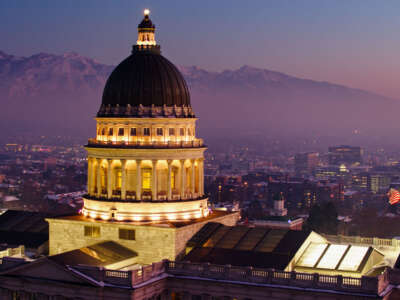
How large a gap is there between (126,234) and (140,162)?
291 inches

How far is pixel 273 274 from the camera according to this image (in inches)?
2958

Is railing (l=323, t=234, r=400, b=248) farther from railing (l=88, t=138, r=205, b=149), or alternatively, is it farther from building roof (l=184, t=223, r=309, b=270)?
railing (l=88, t=138, r=205, b=149)

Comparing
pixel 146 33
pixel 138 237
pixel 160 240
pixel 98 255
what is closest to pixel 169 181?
pixel 138 237

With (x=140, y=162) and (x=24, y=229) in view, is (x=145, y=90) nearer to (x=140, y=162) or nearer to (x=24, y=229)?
(x=140, y=162)

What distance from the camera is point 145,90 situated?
89.9 meters

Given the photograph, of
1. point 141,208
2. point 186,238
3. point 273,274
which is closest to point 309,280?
point 273,274

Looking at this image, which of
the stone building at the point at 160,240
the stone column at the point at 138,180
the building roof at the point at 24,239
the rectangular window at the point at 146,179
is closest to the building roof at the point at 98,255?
the stone building at the point at 160,240

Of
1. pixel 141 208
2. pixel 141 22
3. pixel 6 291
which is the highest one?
pixel 141 22

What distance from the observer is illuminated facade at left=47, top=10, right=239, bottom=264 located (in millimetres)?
88250

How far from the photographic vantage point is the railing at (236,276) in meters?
72.6

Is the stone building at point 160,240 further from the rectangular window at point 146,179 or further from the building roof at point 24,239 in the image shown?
the building roof at point 24,239

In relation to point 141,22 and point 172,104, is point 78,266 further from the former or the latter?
point 141,22

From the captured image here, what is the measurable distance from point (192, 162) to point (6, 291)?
77.8 ft

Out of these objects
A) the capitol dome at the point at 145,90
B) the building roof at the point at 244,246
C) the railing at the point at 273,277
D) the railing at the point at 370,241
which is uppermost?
the capitol dome at the point at 145,90
